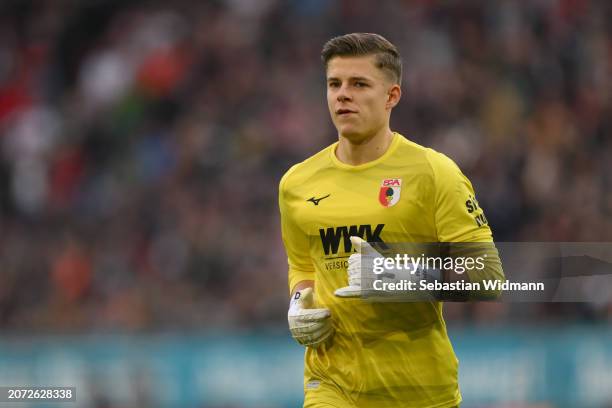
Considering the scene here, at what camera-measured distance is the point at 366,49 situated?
647 centimetres

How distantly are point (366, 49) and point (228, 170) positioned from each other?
9321 millimetres

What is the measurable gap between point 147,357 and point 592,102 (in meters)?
5.91

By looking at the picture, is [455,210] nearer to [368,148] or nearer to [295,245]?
[368,148]

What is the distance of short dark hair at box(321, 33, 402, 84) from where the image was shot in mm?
6461

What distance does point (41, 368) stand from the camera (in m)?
12.8

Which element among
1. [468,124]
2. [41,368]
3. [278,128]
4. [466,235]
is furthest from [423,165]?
[278,128]

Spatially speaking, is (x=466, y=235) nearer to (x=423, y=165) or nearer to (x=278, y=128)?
(x=423, y=165)

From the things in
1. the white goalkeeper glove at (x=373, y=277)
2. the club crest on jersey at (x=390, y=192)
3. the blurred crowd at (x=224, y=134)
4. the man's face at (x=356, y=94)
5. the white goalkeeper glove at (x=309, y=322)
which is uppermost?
the blurred crowd at (x=224, y=134)

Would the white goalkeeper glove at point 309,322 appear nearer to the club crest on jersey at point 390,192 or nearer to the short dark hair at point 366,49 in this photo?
the club crest on jersey at point 390,192

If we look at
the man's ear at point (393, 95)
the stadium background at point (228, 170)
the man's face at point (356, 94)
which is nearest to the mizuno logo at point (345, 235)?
the man's face at point (356, 94)

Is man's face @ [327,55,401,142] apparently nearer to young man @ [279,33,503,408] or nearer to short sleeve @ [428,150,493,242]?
young man @ [279,33,503,408]

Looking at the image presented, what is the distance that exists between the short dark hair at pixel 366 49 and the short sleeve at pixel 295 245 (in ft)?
2.54

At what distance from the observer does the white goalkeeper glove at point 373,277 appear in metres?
6.18

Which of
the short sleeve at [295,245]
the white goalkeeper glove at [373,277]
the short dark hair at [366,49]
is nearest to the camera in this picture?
the white goalkeeper glove at [373,277]
